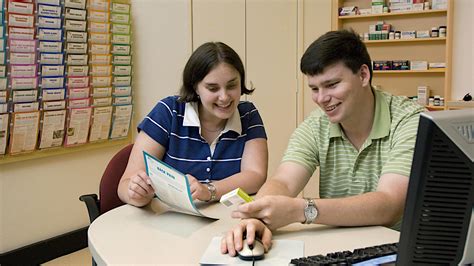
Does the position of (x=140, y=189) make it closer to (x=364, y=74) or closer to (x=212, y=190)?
(x=212, y=190)

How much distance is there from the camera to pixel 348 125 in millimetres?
1520

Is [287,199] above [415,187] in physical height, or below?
below

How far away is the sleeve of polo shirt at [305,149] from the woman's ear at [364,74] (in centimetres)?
22

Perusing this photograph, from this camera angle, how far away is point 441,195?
70cm

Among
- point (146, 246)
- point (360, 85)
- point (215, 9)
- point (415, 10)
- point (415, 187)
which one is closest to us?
point (415, 187)

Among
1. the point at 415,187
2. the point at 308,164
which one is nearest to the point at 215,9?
the point at 308,164

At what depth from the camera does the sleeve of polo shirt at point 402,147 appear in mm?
1307

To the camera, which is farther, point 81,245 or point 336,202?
point 81,245

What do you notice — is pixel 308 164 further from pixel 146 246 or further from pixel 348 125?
pixel 146 246

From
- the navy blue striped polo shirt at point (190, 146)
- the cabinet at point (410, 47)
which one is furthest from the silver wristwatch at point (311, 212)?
the cabinet at point (410, 47)

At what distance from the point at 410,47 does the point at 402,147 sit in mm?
3153

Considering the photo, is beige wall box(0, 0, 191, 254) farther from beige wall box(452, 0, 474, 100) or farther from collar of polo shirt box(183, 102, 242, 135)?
beige wall box(452, 0, 474, 100)

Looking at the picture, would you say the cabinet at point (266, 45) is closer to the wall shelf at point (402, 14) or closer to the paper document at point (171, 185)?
the wall shelf at point (402, 14)

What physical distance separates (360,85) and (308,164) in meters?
0.30
